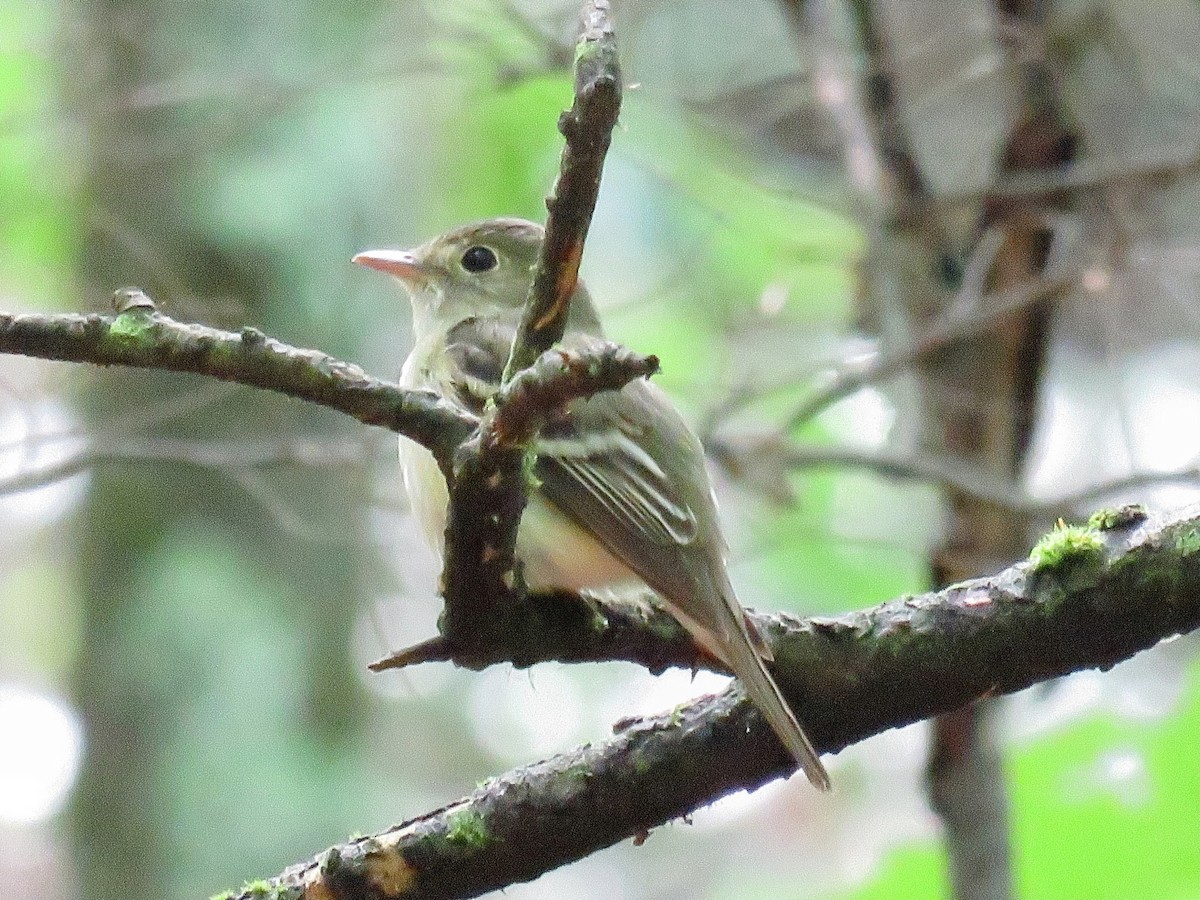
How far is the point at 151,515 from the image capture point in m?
5.58

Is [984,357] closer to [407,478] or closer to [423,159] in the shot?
[407,478]

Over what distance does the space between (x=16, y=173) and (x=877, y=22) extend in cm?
306

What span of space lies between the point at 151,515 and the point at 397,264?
191 centimetres

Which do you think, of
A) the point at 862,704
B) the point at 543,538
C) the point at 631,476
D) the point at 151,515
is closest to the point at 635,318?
the point at 151,515

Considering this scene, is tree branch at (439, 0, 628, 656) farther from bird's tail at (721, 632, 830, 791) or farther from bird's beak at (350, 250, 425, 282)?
bird's beak at (350, 250, 425, 282)

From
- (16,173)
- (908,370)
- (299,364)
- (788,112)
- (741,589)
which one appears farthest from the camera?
(741,589)

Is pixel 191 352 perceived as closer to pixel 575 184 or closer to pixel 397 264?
pixel 575 184

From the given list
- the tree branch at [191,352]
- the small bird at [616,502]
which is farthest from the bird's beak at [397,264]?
the tree branch at [191,352]

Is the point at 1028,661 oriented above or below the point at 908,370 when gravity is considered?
below

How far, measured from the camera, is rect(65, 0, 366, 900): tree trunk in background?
5.38 m

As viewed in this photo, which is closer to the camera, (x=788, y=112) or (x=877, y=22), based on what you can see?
(x=877, y=22)

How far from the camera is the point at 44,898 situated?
28.2 feet

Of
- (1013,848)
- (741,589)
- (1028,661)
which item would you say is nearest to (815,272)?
(741,589)

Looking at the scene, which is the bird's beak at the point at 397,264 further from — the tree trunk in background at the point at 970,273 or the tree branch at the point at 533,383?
the tree branch at the point at 533,383
